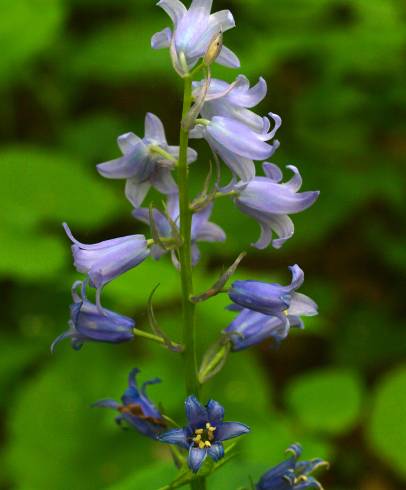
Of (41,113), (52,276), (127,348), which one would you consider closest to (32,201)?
(52,276)

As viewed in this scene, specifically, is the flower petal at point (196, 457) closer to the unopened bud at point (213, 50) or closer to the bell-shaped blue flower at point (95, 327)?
the bell-shaped blue flower at point (95, 327)

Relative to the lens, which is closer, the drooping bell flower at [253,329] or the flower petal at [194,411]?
the flower petal at [194,411]

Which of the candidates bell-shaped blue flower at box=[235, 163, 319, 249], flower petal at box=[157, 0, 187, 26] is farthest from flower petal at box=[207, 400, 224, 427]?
flower petal at box=[157, 0, 187, 26]

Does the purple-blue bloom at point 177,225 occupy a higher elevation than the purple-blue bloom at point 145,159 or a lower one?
lower

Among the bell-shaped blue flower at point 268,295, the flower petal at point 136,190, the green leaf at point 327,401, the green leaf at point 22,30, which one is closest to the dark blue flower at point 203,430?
the bell-shaped blue flower at point 268,295

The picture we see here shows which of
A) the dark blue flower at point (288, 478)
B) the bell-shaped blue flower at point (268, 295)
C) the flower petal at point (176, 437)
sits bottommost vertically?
the dark blue flower at point (288, 478)
